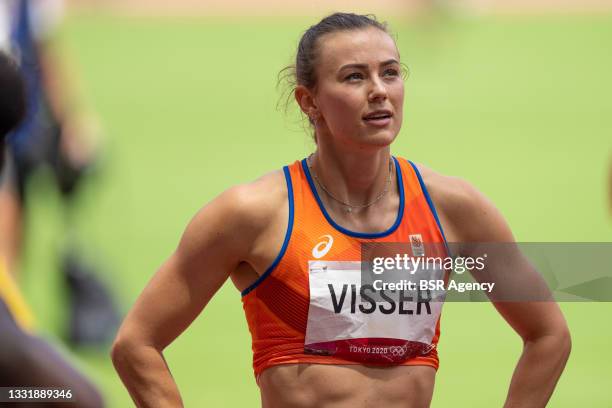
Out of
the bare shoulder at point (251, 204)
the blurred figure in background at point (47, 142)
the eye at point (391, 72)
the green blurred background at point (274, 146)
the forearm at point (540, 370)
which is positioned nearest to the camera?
the bare shoulder at point (251, 204)

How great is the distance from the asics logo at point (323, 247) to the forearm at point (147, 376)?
21.5 inches

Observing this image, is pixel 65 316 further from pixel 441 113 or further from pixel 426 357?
pixel 441 113

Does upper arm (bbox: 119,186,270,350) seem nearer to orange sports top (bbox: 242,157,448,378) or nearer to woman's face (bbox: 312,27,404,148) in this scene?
orange sports top (bbox: 242,157,448,378)

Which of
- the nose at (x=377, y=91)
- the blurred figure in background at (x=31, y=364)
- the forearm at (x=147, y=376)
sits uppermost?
the nose at (x=377, y=91)

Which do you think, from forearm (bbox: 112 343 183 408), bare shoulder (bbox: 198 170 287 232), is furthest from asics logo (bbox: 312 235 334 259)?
forearm (bbox: 112 343 183 408)

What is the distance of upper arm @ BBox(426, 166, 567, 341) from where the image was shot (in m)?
3.88

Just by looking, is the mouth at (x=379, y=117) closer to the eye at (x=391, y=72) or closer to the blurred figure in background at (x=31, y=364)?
the eye at (x=391, y=72)

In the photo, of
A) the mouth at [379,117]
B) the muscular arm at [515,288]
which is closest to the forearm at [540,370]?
the muscular arm at [515,288]

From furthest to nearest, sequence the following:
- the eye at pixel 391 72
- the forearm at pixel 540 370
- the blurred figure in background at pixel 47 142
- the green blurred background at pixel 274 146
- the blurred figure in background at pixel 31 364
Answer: the green blurred background at pixel 274 146 < the blurred figure in background at pixel 47 142 < the forearm at pixel 540 370 < the eye at pixel 391 72 < the blurred figure in background at pixel 31 364

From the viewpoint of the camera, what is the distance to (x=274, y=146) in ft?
46.2

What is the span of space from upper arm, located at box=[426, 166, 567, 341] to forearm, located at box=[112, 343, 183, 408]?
0.93 metres

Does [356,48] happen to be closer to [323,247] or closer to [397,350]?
[323,247]

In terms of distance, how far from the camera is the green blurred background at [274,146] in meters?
7.54

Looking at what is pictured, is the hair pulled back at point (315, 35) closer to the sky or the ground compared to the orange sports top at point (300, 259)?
closer to the sky
